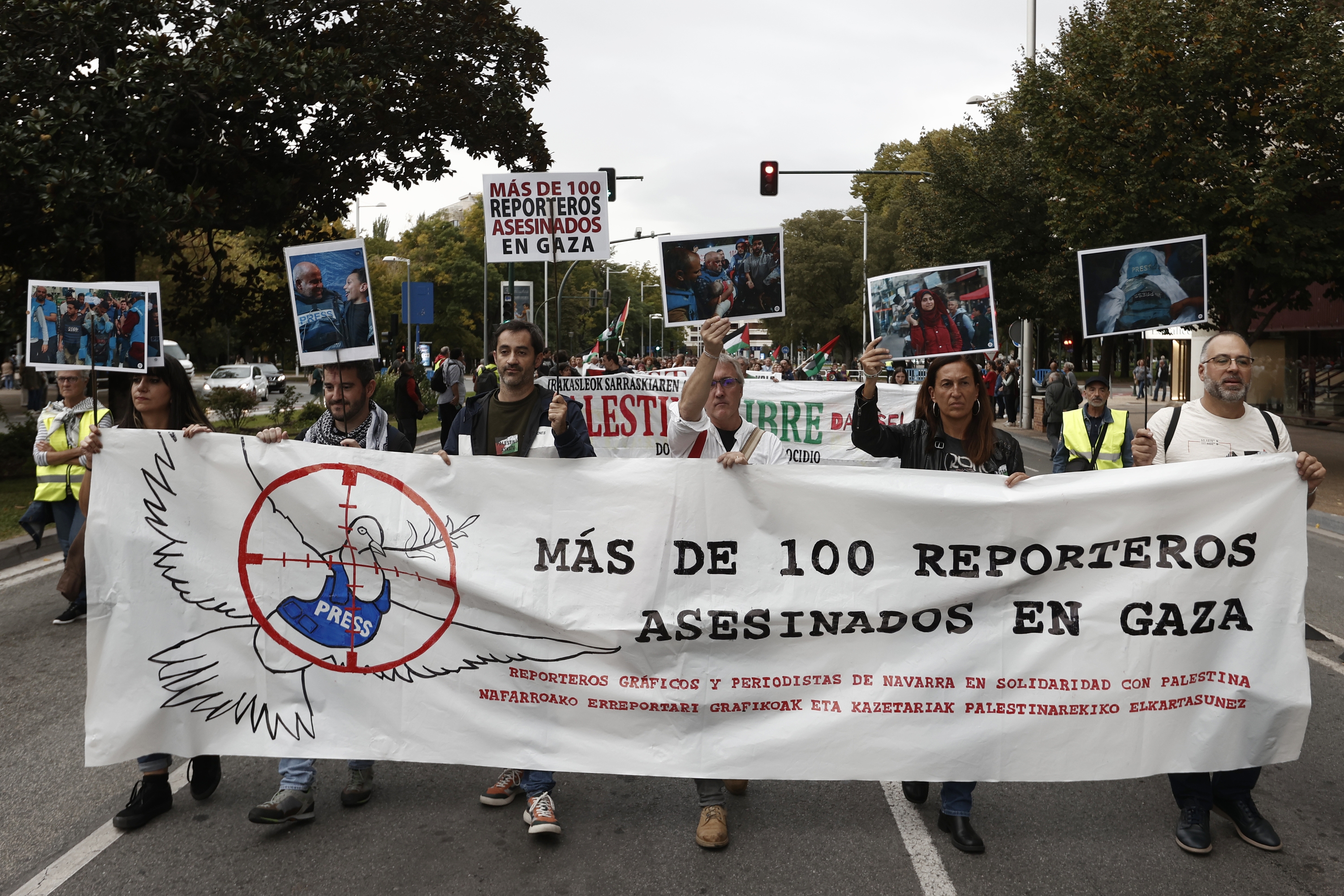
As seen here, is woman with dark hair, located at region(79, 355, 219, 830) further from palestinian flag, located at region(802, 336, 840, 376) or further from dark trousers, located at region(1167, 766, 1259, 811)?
dark trousers, located at region(1167, 766, 1259, 811)

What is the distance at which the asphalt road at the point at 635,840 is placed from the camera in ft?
12.0

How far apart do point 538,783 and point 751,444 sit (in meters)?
1.57

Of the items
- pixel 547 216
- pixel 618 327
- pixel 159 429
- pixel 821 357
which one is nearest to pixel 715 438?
pixel 159 429

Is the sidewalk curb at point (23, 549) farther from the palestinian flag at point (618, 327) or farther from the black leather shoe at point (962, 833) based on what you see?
the black leather shoe at point (962, 833)

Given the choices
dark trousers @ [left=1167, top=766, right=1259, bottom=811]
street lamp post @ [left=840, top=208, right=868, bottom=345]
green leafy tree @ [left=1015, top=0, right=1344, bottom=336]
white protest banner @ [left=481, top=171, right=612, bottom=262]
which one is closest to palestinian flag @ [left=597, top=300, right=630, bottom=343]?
white protest banner @ [left=481, top=171, right=612, bottom=262]

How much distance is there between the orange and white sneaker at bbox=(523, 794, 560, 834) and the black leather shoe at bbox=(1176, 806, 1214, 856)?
2.26 m

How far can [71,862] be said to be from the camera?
12.6 ft

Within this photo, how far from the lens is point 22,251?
1380cm

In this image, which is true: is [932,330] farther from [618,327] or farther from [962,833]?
[618,327]

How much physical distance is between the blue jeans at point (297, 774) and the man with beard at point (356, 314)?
Result: 5.59ft

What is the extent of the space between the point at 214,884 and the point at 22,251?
1277 cm

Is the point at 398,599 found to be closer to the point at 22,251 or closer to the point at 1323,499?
the point at 22,251

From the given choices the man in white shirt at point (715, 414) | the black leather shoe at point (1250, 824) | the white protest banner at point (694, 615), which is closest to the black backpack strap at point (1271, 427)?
the white protest banner at point (694, 615)

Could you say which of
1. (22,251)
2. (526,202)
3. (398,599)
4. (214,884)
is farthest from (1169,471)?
(22,251)
